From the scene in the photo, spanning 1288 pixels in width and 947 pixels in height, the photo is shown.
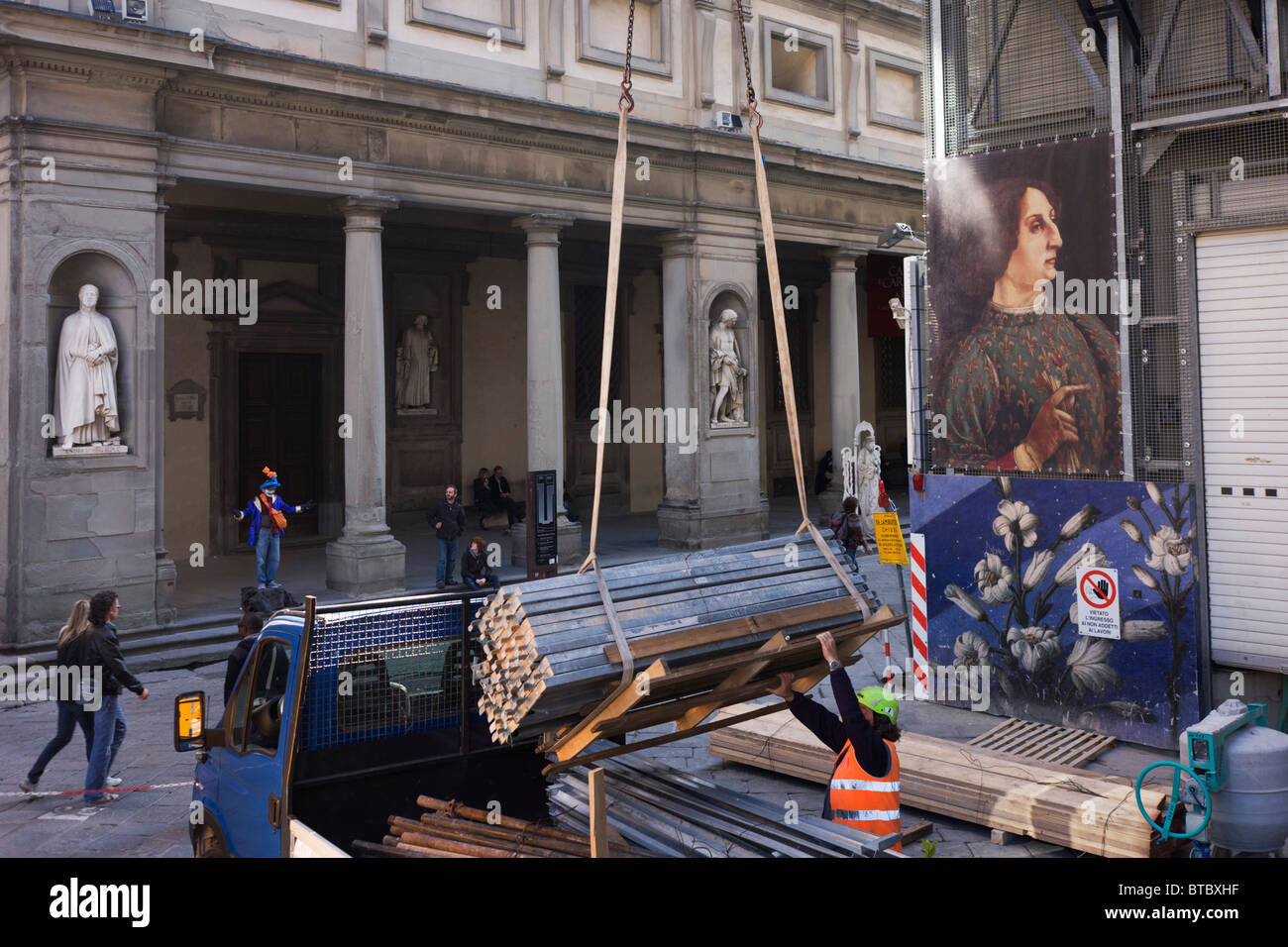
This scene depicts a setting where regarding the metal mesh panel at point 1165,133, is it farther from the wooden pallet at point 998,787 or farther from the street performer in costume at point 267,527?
the street performer in costume at point 267,527

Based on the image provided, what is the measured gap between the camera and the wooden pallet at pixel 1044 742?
9008 millimetres

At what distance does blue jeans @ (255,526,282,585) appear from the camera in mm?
14289

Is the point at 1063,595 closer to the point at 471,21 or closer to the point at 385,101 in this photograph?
the point at 385,101

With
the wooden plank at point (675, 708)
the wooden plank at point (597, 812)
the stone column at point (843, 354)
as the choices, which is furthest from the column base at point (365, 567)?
the wooden plank at point (597, 812)

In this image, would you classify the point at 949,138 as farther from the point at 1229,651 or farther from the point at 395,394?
the point at 395,394

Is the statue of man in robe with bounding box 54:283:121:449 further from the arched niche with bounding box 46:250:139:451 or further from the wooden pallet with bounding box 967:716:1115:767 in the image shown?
the wooden pallet with bounding box 967:716:1115:767

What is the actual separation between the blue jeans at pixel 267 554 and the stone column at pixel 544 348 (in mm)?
4404

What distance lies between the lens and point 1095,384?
9.98 m

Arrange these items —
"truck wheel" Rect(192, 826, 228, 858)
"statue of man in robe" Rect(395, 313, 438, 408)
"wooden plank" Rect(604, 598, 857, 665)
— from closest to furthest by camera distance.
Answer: "wooden plank" Rect(604, 598, 857, 665) < "truck wheel" Rect(192, 826, 228, 858) < "statue of man in robe" Rect(395, 313, 438, 408)

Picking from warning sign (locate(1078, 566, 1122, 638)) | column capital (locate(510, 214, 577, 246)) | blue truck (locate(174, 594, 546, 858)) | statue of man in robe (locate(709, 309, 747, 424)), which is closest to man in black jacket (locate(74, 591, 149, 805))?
blue truck (locate(174, 594, 546, 858))

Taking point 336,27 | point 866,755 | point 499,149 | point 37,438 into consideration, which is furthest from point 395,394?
point 866,755

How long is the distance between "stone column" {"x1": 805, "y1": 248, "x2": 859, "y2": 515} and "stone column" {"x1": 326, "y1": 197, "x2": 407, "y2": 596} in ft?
34.0

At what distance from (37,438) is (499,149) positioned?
8.09m

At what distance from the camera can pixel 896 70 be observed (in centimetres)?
2384
